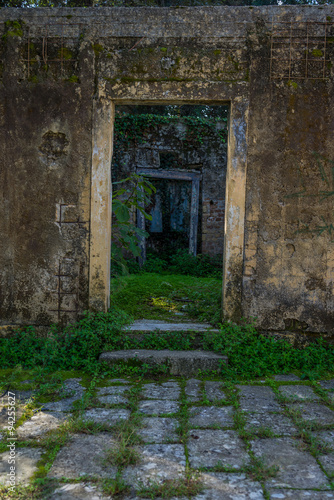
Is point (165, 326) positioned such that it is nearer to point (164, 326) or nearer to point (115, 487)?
point (164, 326)

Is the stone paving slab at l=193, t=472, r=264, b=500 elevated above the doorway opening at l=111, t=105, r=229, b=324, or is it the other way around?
the doorway opening at l=111, t=105, r=229, b=324

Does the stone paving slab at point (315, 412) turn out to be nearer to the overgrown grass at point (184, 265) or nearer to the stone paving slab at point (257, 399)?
the stone paving slab at point (257, 399)

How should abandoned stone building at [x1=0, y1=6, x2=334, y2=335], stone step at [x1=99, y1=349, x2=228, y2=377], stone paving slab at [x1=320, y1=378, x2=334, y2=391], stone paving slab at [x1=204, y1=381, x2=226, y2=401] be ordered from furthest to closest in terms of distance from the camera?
1. abandoned stone building at [x1=0, y1=6, x2=334, y2=335]
2. stone step at [x1=99, y1=349, x2=228, y2=377]
3. stone paving slab at [x1=320, y1=378, x2=334, y2=391]
4. stone paving slab at [x1=204, y1=381, x2=226, y2=401]

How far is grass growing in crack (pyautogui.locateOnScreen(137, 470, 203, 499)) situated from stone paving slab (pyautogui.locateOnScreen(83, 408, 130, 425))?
788 mm

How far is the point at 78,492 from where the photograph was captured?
212 cm

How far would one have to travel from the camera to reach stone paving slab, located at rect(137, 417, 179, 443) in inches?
106

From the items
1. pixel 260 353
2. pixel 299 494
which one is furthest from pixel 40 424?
pixel 260 353

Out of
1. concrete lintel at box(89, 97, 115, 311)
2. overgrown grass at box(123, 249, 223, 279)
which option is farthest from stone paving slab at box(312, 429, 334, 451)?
overgrown grass at box(123, 249, 223, 279)

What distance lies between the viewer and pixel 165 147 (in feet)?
32.7

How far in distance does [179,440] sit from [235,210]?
240 cm

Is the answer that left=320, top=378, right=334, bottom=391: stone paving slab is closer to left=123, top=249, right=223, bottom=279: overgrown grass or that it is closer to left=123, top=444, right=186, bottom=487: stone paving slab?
left=123, top=444, right=186, bottom=487: stone paving slab

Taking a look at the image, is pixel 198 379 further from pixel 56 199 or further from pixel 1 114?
pixel 1 114

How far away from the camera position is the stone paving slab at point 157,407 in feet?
10.2

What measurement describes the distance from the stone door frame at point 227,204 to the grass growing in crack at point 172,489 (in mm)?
2288
